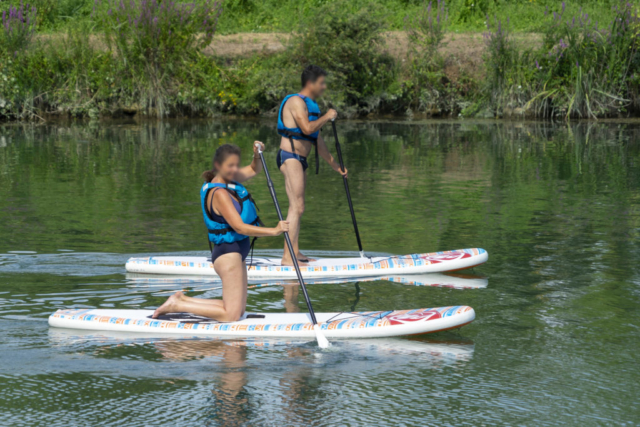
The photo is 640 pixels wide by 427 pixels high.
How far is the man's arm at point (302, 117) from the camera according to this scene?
777 cm

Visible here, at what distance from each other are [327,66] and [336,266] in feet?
60.1

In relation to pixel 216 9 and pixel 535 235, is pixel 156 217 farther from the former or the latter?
pixel 216 9

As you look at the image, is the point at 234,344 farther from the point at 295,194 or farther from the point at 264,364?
the point at 295,194

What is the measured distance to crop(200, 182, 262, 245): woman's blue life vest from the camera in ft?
19.2

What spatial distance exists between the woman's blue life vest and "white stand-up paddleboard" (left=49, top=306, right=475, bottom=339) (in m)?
0.58

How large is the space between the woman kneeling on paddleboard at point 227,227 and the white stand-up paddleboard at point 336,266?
1.68 metres

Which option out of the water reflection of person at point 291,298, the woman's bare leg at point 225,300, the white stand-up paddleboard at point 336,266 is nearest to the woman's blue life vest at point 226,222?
the woman's bare leg at point 225,300

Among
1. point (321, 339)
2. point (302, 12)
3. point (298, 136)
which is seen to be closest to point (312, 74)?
point (298, 136)

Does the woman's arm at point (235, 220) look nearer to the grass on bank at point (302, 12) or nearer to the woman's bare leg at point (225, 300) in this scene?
the woman's bare leg at point (225, 300)

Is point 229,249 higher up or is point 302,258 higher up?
point 229,249

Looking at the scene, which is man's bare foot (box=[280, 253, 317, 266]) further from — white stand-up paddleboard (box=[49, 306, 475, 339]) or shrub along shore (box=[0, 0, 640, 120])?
shrub along shore (box=[0, 0, 640, 120])

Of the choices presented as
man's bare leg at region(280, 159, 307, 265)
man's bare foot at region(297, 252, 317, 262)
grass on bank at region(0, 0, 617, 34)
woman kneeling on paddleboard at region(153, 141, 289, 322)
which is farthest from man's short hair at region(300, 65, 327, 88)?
grass on bank at region(0, 0, 617, 34)

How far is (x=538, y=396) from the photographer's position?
4.73 metres

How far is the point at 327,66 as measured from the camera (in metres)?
25.4
